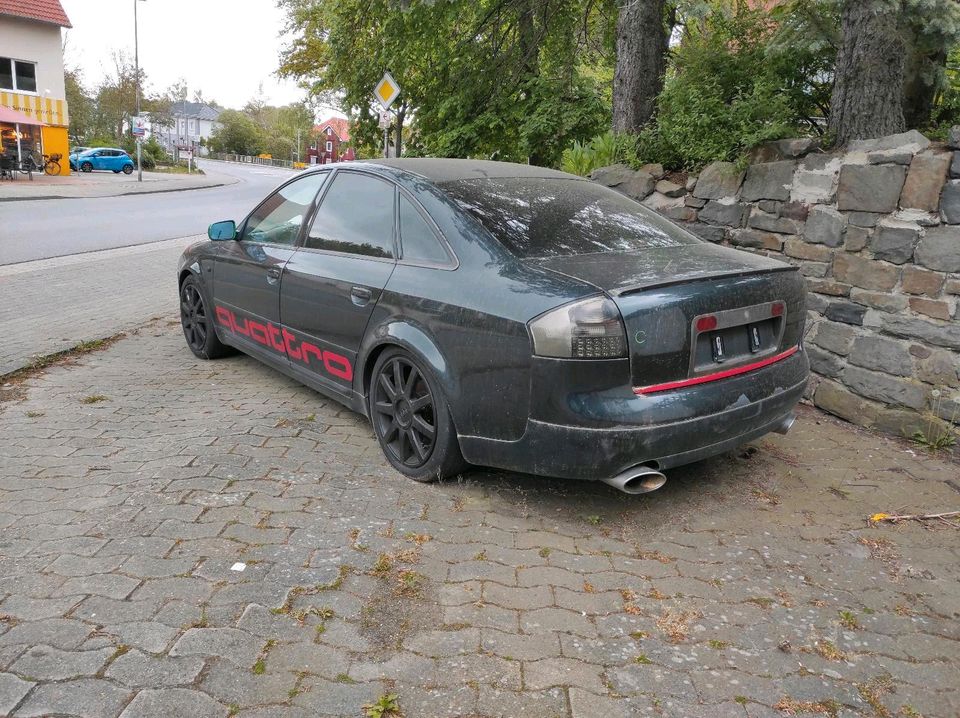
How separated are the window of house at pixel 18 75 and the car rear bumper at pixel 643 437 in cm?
4050

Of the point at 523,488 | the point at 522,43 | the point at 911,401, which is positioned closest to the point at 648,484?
the point at 523,488

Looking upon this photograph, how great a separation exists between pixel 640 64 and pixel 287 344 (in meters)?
4.67

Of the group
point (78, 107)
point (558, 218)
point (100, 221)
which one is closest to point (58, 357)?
point (558, 218)

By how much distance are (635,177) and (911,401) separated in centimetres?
271

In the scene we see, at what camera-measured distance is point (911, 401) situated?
4.38m

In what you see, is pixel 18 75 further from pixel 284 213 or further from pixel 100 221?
pixel 284 213

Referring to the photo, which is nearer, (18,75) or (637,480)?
(637,480)

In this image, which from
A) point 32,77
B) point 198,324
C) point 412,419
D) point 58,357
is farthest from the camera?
point 32,77

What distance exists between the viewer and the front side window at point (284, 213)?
15.2ft

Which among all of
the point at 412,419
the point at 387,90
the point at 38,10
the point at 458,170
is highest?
the point at 38,10

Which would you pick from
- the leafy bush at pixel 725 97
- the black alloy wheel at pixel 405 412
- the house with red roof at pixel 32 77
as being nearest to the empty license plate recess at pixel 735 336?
the black alloy wheel at pixel 405 412

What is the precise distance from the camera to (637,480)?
3.18 meters

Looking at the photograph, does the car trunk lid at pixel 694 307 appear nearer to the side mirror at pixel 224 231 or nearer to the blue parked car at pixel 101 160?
the side mirror at pixel 224 231

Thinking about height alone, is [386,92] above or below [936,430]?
above
